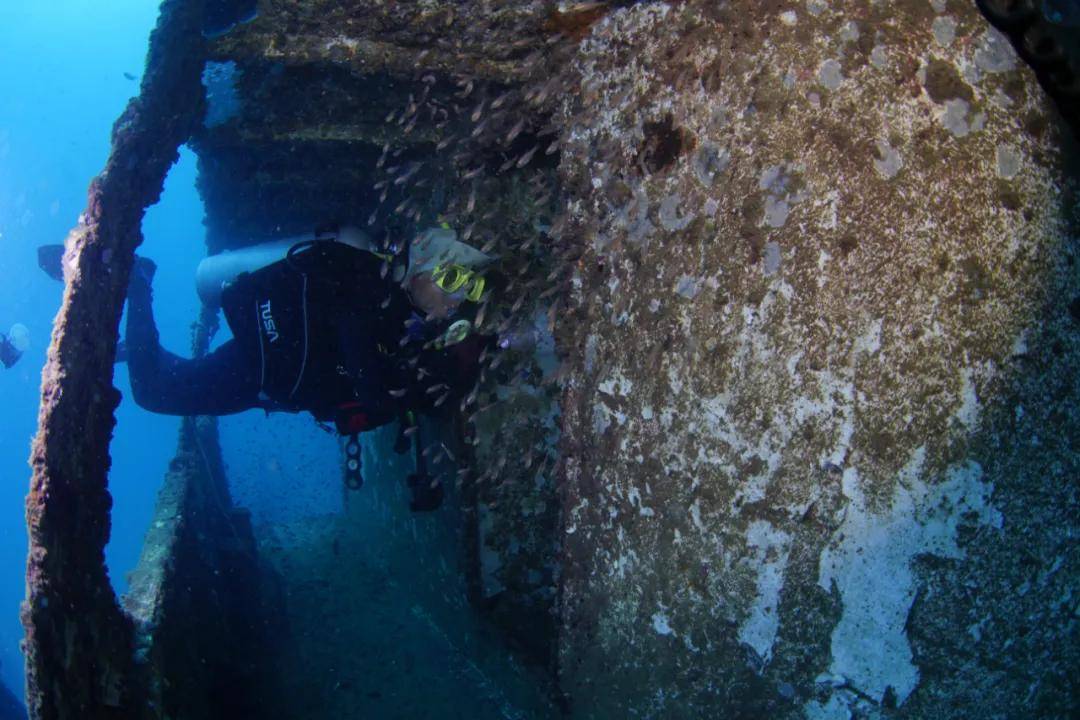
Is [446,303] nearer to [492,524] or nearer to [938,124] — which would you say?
[492,524]

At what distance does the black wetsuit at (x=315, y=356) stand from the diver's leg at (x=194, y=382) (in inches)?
0.4

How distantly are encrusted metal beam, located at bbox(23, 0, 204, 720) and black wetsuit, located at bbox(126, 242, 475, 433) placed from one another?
1.21 meters

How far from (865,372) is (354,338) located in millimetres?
3117

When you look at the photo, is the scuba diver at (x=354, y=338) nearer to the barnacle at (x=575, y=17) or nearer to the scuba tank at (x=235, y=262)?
the scuba tank at (x=235, y=262)

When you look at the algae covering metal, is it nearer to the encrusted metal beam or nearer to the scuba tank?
the encrusted metal beam

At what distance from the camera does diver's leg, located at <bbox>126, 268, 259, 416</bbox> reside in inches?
227

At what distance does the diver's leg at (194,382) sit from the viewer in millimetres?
5770

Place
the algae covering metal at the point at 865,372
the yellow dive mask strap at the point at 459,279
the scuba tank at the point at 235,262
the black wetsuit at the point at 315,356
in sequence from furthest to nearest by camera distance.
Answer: the scuba tank at the point at 235,262 < the black wetsuit at the point at 315,356 < the yellow dive mask strap at the point at 459,279 < the algae covering metal at the point at 865,372

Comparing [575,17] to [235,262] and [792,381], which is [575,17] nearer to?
[792,381]

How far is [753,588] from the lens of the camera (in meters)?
1.75

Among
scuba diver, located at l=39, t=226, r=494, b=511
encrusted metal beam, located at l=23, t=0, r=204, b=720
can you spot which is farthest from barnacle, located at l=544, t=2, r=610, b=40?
encrusted metal beam, located at l=23, t=0, r=204, b=720

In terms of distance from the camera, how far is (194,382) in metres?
5.87


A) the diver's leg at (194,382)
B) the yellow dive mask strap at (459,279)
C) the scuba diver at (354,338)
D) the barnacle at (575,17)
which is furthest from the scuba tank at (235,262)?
the barnacle at (575,17)

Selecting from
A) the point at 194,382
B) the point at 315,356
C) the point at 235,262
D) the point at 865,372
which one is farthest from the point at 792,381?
the point at 235,262
